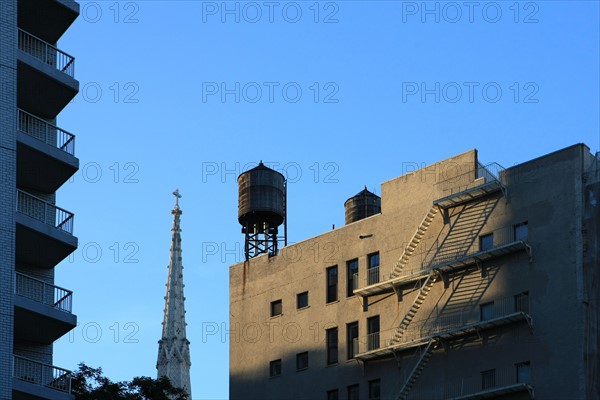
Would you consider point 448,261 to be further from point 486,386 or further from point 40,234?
point 40,234

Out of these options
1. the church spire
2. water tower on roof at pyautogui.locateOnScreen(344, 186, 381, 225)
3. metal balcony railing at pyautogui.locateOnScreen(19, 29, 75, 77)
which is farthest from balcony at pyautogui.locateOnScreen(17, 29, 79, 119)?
the church spire

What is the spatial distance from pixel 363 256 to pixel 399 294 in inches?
154

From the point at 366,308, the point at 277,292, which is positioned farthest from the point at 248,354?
the point at 366,308

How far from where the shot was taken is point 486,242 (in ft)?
258

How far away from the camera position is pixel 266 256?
91875 millimetres

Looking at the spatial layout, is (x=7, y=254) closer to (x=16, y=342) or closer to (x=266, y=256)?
(x=16, y=342)

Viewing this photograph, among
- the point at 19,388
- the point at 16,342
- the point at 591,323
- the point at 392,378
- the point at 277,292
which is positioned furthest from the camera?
the point at 277,292

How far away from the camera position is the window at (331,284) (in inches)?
3410

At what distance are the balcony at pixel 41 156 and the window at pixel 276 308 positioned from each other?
28158 mm

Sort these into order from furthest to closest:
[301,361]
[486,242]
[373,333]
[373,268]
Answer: [301,361] < [373,268] < [373,333] < [486,242]

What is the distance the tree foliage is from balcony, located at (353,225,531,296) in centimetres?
1382

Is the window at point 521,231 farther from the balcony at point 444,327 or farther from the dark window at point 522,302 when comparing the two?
the balcony at point 444,327

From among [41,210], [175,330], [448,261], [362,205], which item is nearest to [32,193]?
[41,210]

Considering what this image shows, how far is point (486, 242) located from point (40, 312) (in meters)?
29.1
